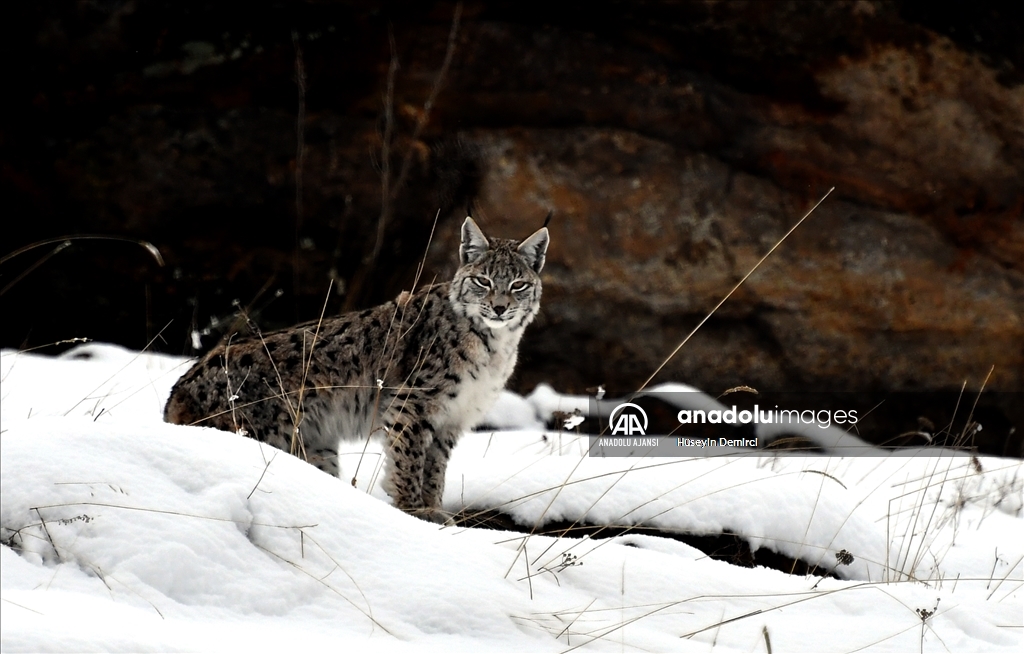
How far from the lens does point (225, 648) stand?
2309 mm

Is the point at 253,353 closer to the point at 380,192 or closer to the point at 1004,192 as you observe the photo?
the point at 380,192

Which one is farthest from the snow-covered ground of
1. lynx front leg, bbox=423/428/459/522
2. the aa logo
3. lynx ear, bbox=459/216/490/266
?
the aa logo

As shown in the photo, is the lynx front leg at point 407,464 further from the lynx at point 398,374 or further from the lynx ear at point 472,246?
the lynx ear at point 472,246

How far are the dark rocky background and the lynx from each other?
93.0 inches

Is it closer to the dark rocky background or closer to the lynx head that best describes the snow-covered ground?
the lynx head

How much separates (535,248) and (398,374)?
1.15 m

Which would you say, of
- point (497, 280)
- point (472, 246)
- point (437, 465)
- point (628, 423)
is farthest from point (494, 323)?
point (628, 423)

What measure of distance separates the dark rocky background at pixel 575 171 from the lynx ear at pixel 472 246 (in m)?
2.15

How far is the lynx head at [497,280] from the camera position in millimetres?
5512

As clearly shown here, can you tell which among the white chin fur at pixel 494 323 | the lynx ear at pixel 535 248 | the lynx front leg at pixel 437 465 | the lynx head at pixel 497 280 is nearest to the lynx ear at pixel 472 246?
the lynx head at pixel 497 280

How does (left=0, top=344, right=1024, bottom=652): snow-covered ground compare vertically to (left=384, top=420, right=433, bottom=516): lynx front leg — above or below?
above

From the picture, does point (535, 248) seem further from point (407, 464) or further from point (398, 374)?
point (407, 464)

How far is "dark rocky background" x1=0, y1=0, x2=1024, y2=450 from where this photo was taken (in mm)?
7863

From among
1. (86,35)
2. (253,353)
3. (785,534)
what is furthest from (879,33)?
(86,35)
